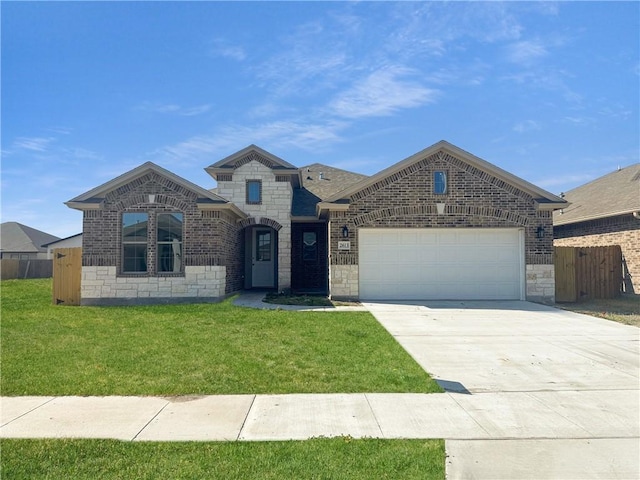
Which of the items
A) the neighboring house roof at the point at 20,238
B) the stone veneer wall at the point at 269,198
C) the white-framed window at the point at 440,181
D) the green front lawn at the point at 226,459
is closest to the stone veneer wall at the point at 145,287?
the stone veneer wall at the point at 269,198

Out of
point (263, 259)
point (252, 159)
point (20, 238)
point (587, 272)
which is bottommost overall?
point (587, 272)

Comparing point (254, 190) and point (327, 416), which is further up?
point (254, 190)

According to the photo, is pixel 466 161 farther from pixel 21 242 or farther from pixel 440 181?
pixel 21 242

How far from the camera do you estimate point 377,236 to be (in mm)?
15023

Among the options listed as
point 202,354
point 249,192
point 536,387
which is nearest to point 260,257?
point 249,192

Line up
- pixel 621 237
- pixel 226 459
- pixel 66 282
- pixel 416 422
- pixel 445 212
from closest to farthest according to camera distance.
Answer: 1. pixel 226 459
2. pixel 416 422
3. pixel 66 282
4. pixel 445 212
5. pixel 621 237

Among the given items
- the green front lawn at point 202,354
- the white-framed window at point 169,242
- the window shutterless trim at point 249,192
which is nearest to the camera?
the green front lawn at point 202,354

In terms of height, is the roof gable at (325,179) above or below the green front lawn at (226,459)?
above

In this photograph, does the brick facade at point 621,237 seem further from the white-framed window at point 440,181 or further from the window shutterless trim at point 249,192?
the window shutterless trim at point 249,192

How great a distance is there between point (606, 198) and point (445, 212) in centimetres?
931

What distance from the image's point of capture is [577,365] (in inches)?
282

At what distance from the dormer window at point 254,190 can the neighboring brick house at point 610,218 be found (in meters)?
12.3

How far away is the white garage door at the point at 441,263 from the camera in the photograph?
1495 cm

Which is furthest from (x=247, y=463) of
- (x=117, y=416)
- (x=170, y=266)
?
→ (x=170, y=266)
